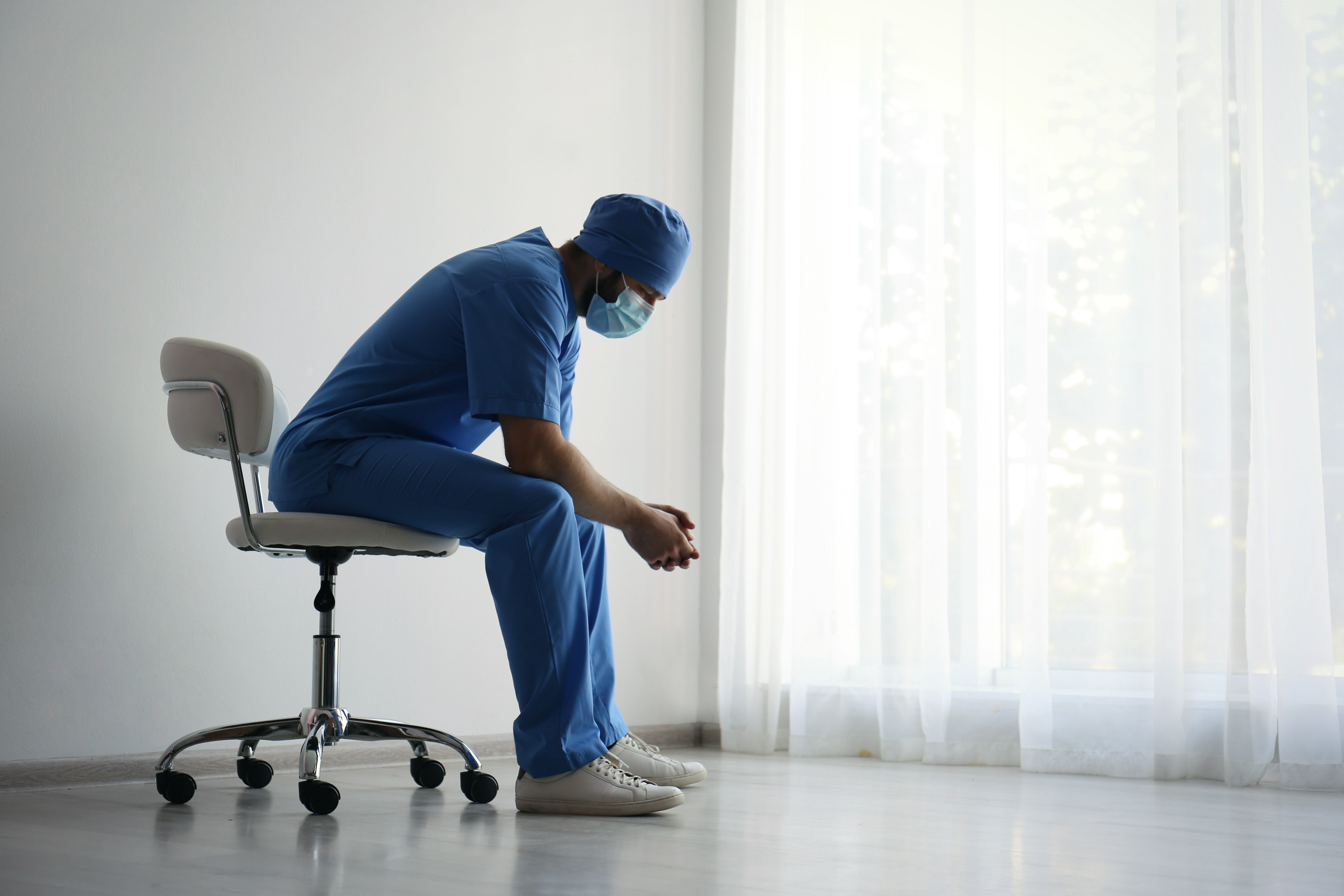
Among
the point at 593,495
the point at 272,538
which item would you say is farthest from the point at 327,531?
the point at 593,495

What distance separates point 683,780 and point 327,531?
78cm

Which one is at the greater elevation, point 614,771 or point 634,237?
point 634,237

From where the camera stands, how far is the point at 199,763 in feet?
7.29

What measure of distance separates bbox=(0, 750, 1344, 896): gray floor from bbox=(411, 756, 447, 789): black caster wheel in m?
0.03

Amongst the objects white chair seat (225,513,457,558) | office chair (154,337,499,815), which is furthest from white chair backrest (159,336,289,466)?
white chair seat (225,513,457,558)

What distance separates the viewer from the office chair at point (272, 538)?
1.77m

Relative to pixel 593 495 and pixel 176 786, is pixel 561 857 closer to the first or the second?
pixel 593 495

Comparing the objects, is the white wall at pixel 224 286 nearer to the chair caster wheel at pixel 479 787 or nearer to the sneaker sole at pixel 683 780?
the chair caster wheel at pixel 479 787

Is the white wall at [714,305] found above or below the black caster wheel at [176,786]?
above

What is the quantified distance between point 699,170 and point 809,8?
0.58 m

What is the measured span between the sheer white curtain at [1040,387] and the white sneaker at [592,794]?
1.25 meters

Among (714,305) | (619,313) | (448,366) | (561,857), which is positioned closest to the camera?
(561,857)

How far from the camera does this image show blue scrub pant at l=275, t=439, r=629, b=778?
5.65 feet

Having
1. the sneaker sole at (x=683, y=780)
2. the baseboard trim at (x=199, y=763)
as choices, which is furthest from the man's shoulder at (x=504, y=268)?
the baseboard trim at (x=199, y=763)
